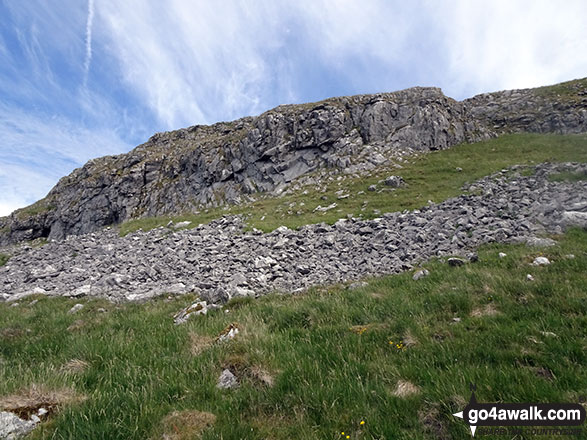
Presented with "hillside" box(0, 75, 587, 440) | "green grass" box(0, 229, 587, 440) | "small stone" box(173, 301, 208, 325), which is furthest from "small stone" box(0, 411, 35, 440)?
"small stone" box(173, 301, 208, 325)

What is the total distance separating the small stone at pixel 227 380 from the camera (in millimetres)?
4658

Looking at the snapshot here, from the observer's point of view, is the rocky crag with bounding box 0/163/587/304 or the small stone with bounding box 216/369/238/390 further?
the rocky crag with bounding box 0/163/587/304

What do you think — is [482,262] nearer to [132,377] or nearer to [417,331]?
[417,331]

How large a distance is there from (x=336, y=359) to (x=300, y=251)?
10.7 meters

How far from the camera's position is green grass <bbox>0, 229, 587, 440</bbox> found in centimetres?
362

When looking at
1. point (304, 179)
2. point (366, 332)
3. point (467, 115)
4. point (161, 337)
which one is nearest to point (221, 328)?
point (161, 337)

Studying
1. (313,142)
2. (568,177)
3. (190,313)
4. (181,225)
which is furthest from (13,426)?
(313,142)

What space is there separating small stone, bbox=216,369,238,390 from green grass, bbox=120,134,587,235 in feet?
52.8

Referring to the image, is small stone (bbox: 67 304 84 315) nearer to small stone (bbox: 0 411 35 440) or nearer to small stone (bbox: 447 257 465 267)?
small stone (bbox: 0 411 35 440)

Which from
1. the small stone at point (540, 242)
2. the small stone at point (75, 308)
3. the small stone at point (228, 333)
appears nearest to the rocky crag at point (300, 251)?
the small stone at point (540, 242)

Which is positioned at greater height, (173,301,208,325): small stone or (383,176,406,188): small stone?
(383,176,406,188): small stone

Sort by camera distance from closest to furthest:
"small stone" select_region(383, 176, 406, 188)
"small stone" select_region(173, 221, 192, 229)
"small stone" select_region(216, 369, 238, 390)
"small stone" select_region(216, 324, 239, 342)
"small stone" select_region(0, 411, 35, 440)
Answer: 1. "small stone" select_region(0, 411, 35, 440)
2. "small stone" select_region(216, 369, 238, 390)
3. "small stone" select_region(216, 324, 239, 342)
4. "small stone" select_region(173, 221, 192, 229)
5. "small stone" select_region(383, 176, 406, 188)

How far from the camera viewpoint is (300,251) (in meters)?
15.9

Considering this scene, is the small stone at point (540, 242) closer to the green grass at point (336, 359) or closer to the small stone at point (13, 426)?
the green grass at point (336, 359)
